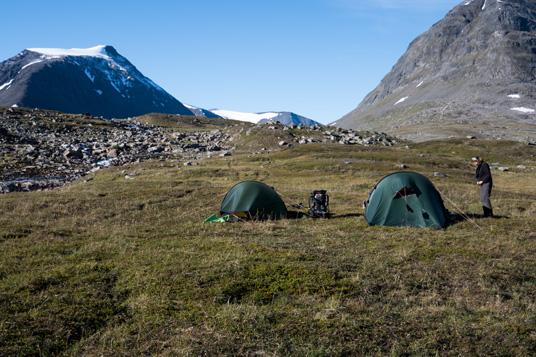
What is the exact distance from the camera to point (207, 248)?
12.1m

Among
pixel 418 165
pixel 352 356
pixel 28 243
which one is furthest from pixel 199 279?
pixel 418 165

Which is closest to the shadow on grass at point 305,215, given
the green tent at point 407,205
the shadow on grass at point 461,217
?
the green tent at point 407,205

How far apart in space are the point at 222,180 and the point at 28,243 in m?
26.0

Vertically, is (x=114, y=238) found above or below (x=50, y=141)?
below

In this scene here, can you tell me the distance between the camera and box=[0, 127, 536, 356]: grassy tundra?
6402 mm

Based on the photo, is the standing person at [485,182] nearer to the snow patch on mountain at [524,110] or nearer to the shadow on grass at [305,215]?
the shadow on grass at [305,215]

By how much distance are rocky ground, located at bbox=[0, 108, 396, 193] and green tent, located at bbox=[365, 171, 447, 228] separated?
33.8 metres

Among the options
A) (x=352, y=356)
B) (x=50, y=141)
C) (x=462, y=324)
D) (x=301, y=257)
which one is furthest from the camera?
(x=50, y=141)

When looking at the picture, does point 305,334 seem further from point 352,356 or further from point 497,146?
point 497,146

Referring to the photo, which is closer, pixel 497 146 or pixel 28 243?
pixel 28 243

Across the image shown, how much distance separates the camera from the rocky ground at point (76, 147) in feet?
136

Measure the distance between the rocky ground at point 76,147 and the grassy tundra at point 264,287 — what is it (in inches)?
1057

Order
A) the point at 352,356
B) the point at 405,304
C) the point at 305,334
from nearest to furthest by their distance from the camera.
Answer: the point at 352,356
the point at 305,334
the point at 405,304

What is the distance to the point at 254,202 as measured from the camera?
60.2 ft
